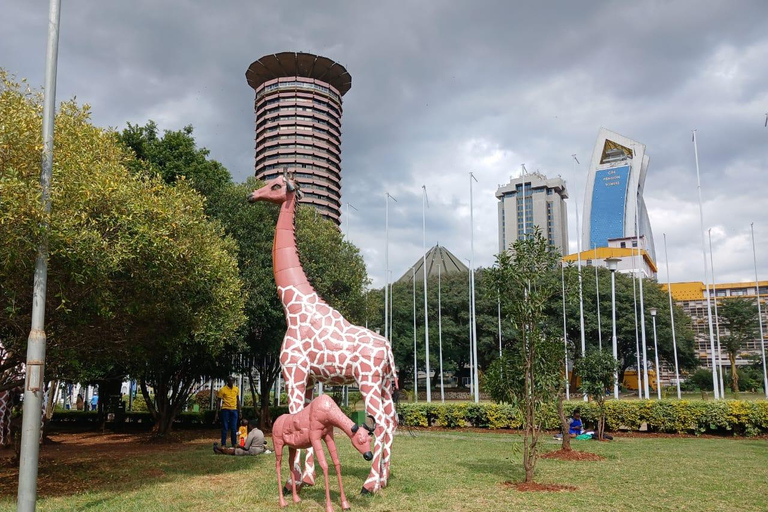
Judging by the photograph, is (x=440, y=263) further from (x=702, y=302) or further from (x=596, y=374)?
(x=702, y=302)

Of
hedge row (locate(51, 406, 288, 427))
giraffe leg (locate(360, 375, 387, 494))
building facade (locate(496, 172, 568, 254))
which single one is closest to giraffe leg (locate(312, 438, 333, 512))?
giraffe leg (locate(360, 375, 387, 494))

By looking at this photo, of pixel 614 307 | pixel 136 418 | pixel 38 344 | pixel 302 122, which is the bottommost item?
pixel 136 418

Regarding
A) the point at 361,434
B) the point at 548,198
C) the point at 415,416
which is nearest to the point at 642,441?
the point at 415,416

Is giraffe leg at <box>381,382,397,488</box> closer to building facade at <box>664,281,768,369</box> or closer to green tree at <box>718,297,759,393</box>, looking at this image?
green tree at <box>718,297,759,393</box>

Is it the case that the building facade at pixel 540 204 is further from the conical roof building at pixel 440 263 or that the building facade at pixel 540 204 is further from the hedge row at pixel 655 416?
the hedge row at pixel 655 416

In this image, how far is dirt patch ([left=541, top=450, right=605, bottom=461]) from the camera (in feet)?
46.1

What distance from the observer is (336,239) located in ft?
81.9

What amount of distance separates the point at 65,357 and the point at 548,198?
145 metres

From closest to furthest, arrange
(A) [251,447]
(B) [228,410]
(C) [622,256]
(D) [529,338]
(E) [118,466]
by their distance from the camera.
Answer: (D) [529,338] < (E) [118,466] < (A) [251,447] < (B) [228,410] < (C) [622,256]

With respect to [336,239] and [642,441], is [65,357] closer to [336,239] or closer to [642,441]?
[336,239]

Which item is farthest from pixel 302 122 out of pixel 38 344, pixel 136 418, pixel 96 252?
pixel 38 344

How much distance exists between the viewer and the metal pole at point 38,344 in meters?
6.64

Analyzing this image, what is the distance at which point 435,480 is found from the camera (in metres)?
11.0

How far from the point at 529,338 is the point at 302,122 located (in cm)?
7228
